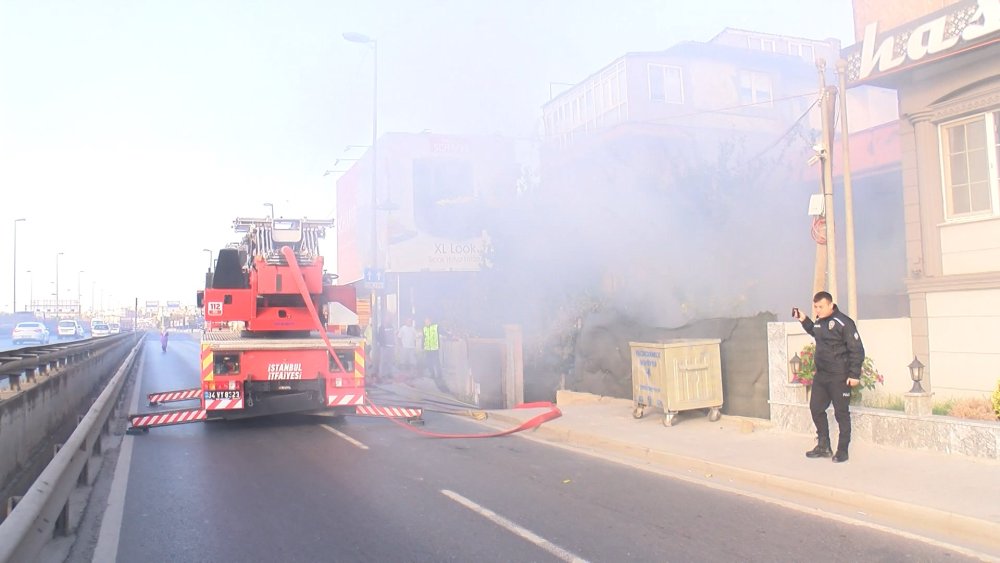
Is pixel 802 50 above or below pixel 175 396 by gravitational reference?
above

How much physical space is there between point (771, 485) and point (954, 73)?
585 centimetres

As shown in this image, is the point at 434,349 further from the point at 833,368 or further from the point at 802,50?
the point at 802,50

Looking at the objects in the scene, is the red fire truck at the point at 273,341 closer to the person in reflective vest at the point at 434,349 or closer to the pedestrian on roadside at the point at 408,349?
the person in reflective vest at the point at 434,349

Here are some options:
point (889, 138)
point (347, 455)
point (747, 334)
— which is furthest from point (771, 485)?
point (889, 138)

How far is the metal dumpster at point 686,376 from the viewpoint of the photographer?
348 inches

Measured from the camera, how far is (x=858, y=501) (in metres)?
5.52

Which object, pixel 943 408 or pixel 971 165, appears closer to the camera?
pixel 943 408

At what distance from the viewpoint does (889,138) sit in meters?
13.3

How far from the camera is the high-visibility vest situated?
51.1 feet

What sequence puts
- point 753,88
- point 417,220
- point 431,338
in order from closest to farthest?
point 431,338 < point 753,88 < point 417,220

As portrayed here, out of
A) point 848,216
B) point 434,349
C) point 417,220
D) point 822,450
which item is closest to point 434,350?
point 434,349

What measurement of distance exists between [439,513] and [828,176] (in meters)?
6.55

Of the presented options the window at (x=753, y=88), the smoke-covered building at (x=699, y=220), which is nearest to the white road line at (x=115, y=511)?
the smoke-covered building at (x=699, y=220)

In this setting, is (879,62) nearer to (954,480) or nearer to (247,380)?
(954,480)
